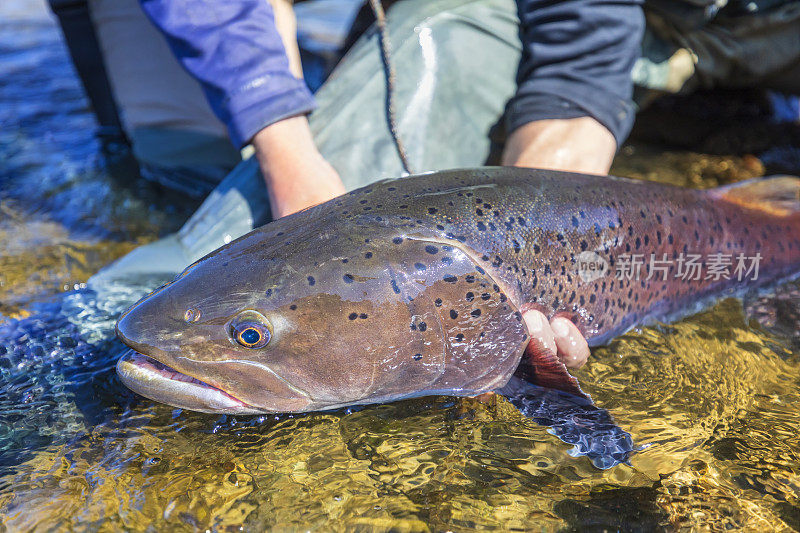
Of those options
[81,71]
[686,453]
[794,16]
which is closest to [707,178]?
[794,16]

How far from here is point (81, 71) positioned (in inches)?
166

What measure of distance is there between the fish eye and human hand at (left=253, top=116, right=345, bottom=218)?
28.9 inches

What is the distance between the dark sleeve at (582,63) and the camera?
300cm

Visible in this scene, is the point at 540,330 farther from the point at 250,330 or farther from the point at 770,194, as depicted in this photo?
the point at 770,194

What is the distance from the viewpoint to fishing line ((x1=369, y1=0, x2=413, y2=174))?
10.0 feet

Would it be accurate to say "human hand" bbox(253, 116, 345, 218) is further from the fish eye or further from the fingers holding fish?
the fingers holding fish

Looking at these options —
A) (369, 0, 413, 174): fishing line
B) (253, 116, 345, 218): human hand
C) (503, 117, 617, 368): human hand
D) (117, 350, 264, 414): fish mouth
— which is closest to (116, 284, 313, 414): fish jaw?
(117, 350, 264, 414): fish mouth

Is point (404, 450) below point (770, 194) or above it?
below

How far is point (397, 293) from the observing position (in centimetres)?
203

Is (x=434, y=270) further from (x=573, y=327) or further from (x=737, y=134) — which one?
(x=737, y=134)

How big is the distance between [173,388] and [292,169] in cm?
109

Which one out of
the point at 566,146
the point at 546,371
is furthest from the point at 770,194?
the point at 546,371

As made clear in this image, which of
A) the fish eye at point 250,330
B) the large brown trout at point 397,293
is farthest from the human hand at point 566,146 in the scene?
the fish eye at point 250,330

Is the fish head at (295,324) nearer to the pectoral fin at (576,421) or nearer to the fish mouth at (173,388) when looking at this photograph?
the fish mouth at (173,388)
